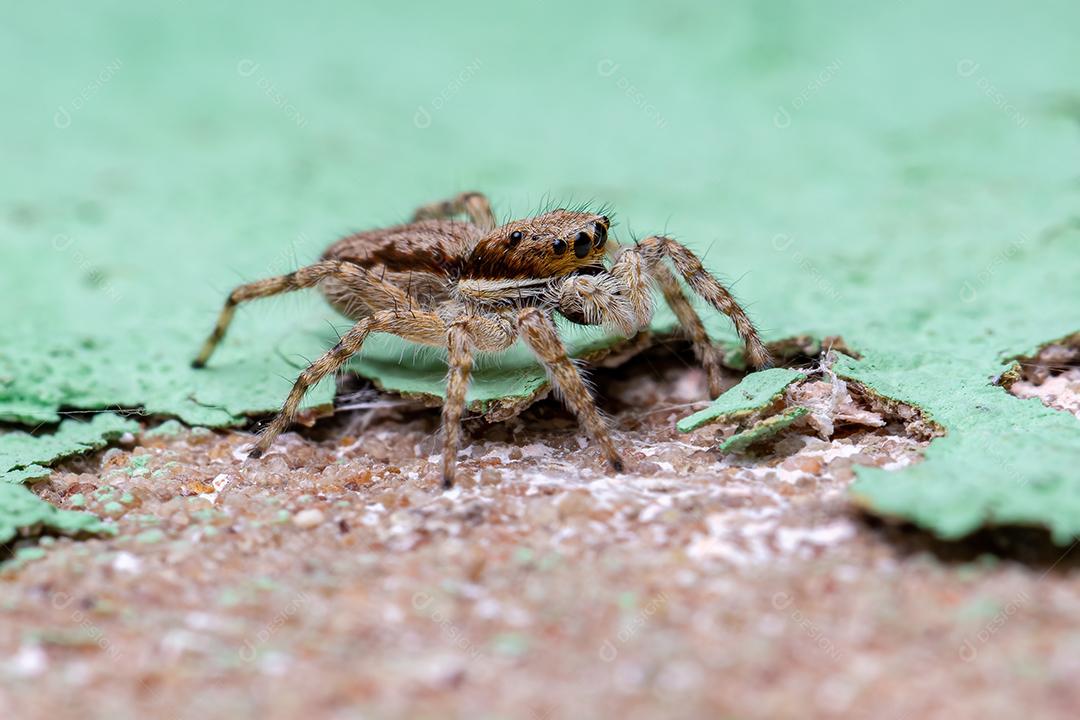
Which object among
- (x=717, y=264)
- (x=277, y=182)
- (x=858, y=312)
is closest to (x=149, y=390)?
(x=277, y=182)

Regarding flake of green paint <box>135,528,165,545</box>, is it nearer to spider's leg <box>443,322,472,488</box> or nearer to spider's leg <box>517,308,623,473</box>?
spider's leg <box>443,322,472,488</box>

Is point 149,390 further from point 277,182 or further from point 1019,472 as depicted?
point 1019,472

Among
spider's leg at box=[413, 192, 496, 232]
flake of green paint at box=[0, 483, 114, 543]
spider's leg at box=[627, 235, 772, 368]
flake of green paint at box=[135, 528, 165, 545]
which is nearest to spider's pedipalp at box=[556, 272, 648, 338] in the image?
spider's leg at box=[627, 235, 772, 368]

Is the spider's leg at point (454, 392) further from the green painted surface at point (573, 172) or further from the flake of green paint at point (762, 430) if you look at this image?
the flake of green paint at point (762, 430)

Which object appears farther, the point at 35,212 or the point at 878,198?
the point at 35,212

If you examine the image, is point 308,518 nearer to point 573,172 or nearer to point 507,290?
point 507,290

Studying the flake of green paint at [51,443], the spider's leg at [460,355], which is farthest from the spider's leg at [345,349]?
the flake of green paint at [51,443]

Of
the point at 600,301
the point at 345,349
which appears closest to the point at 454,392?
the point at 345,349
